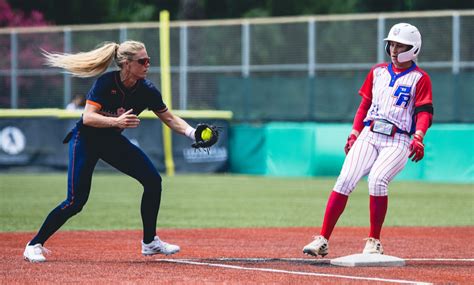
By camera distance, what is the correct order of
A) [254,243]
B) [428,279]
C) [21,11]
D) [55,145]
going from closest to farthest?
[428,279] → [254,243] → [55,145] → [21,11]

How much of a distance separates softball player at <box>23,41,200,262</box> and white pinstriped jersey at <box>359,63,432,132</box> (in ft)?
6.34

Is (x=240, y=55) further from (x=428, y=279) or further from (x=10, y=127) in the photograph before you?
(x=428, y=279)

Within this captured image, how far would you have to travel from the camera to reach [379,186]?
8.89 metres

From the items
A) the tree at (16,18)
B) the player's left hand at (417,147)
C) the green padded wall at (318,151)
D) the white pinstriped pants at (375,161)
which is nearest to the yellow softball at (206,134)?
the white pinstriped pants at (375,161)

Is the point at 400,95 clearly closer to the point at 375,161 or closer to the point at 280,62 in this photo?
the point at 375,161

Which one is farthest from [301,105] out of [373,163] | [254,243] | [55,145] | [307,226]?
[373,163]

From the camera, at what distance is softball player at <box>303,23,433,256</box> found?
8930 millimetres

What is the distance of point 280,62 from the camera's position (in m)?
25.8

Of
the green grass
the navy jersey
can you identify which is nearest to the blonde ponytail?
the navy jersey

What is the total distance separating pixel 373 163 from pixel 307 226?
421cm

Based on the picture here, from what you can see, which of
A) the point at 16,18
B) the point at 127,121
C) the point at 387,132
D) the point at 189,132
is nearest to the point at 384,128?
the point at 387,132

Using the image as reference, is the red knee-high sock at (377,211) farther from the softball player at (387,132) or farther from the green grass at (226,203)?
the green grass at (226,203)

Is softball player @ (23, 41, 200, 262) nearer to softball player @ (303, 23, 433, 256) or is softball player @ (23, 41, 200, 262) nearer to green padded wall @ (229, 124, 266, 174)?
softball player @ (303, 23, 433, 256)

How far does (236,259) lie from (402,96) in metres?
2.01
